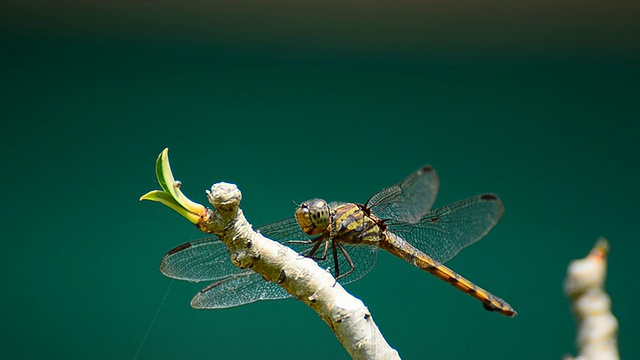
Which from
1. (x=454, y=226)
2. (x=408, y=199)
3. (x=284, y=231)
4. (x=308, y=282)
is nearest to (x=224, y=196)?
(x=308, y=282)

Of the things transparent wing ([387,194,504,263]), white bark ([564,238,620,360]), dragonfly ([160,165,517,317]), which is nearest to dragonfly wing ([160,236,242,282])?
dragonfly ([160,165,517,317])

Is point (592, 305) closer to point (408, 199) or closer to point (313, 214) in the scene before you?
point (313, 214)

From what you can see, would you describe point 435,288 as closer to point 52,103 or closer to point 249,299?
point 249,299

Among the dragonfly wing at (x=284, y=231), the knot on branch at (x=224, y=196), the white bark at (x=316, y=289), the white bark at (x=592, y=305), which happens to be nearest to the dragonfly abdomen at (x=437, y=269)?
the dragonfly wing at (x=284, y=231)

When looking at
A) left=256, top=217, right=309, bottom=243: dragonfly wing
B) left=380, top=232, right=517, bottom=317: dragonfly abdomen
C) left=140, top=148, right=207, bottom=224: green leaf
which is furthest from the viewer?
left=380, top=232, right=517, bottom=317: dragonfly abdomen

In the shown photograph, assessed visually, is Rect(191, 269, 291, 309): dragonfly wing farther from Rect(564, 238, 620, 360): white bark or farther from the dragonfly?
Rect(564, 238, 620, 360): white bark

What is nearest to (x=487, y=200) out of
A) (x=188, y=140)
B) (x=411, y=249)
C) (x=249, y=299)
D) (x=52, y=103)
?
(x=411, y=249)
